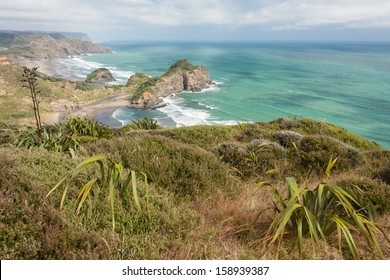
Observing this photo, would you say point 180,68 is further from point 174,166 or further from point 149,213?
point 149,213

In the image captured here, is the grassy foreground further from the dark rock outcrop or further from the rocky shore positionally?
the dark rock outcrop

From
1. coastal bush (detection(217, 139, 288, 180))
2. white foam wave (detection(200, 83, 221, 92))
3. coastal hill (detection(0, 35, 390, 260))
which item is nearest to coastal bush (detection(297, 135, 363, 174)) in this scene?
coastal bush (detection(217, 139, 288, 180))

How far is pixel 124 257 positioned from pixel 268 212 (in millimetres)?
2193

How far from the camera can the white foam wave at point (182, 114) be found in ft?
217

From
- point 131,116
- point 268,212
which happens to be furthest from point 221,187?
point 131,116

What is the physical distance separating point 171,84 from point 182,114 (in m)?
29.5

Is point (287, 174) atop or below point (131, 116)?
atop

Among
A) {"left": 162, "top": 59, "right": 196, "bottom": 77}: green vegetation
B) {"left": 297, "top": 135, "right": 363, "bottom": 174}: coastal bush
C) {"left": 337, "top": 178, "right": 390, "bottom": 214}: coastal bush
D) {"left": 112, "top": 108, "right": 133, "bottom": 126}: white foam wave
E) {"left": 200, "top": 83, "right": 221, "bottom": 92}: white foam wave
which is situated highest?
{"left": 162, "top": 59, "right": 196, "bottom": 77}: green vegetation

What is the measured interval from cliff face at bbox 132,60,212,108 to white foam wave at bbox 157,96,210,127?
527 cm

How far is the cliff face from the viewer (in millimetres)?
84688

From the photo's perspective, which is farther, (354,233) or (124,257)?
(354,233)

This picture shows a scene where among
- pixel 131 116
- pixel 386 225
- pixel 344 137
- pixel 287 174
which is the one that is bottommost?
pixel 131 116

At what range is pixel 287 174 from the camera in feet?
22.5

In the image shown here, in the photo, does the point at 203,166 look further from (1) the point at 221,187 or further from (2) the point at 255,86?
(2) the point at 255,86
